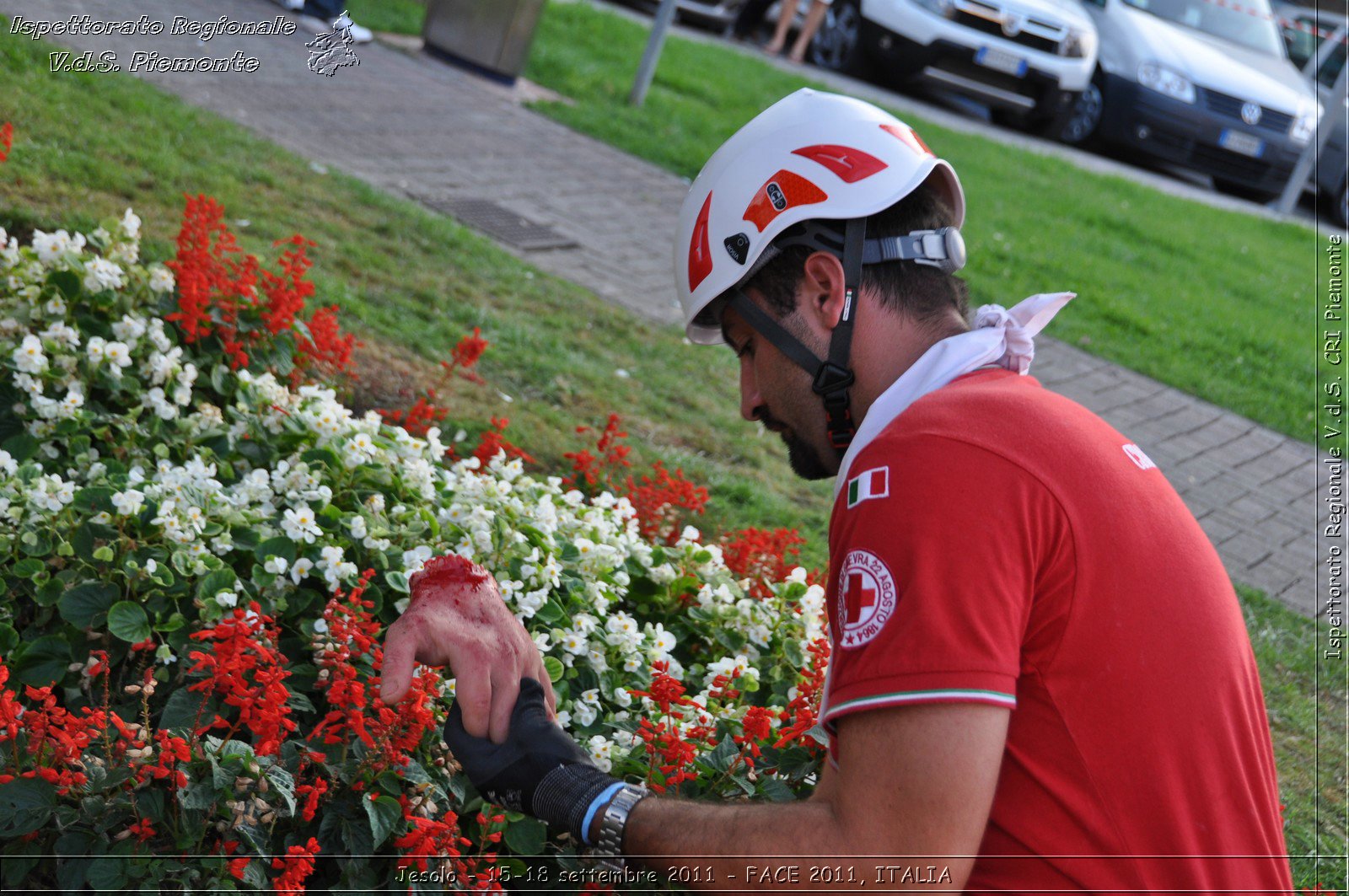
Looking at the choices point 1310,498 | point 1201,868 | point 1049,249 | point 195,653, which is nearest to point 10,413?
point 195,653

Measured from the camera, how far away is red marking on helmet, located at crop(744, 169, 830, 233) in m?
2.40

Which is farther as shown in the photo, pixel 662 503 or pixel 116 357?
pixel 662 503

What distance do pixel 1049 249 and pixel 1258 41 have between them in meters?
7.83

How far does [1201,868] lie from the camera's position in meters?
1.75

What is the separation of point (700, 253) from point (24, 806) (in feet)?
5.21

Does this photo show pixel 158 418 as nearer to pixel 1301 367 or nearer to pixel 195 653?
pixel 195 653

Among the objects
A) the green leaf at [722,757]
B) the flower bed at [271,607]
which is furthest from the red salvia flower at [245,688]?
the green leaf at [722,757]

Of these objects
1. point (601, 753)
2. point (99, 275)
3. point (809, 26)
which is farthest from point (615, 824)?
point (809, 26)

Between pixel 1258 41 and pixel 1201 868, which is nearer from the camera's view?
pixel 1201 868

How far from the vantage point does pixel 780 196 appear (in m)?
2.44

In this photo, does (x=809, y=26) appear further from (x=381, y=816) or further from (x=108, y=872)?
(x=108, y=872)

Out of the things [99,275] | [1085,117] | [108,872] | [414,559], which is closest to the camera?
[108,872]

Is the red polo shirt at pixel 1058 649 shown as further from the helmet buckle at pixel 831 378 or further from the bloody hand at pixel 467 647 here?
the bloody hand at pixel 467 647

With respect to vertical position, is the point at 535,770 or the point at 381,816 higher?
the point at 535,770
